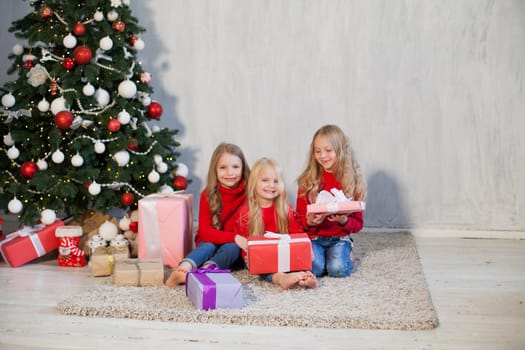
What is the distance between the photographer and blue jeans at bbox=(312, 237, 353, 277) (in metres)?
3.54

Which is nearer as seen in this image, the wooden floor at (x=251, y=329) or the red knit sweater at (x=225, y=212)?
the wooden floor at (x=251, y=329)

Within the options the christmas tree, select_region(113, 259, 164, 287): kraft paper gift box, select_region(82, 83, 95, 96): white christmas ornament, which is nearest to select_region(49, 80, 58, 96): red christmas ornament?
the christmas tree

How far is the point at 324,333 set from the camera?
9.09 ft

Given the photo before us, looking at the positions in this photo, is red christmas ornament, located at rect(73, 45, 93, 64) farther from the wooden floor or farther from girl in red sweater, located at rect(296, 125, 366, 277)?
girl in red sweater, located at rect(296, 125, 366, 277)

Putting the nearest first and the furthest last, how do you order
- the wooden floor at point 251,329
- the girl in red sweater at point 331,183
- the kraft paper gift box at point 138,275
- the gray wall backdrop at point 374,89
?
1. the wooden floor at point 251,329
2. the kraft paper gift box at point 138,275
3. the girl in red sweater at point 331,183
4. the gray wall backdrop at point 374,89

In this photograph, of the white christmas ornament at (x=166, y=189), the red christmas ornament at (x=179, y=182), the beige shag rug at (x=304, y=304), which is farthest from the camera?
the red christmas ornament at (x=179, y=182)

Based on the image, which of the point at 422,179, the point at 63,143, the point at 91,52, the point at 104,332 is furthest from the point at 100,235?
the point at 422,179

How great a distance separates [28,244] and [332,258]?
156 centimetres

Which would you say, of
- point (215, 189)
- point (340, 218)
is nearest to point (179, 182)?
point (215, 189)

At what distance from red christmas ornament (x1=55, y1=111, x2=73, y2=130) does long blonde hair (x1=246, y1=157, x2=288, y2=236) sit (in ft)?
3.26

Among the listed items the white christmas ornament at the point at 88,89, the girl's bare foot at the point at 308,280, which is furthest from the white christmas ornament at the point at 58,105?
the girl's bare foot at the point at 308,280

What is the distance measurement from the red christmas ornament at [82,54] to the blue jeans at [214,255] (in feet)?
3.74

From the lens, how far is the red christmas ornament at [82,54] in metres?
3.87

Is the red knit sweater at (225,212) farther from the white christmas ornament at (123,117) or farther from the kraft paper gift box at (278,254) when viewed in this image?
the white christmas ornament at (123,117)
